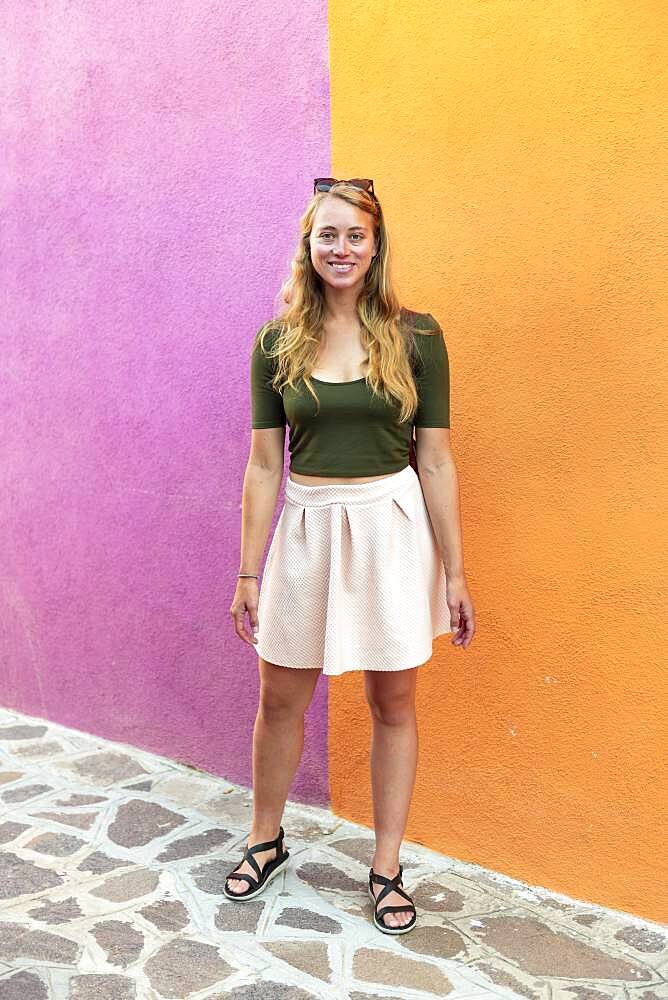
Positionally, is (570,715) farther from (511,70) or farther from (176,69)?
(176,69)

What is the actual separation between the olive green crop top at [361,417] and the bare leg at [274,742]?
603 millimetres

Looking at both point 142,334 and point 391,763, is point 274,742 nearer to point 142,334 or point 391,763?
point 391,763

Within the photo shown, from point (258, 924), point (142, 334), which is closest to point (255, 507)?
point (258, 924)

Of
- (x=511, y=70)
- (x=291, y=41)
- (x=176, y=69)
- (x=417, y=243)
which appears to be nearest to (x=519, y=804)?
(x=417, y=243)

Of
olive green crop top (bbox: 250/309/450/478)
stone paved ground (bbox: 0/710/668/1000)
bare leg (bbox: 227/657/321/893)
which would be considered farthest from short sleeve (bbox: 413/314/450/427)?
stone paved ground (bbox: 0/710/668/1000)

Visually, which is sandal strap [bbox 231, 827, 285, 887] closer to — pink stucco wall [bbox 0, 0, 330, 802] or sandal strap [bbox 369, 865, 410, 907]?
sandal strap [bbox 369, 865, 410, 907]

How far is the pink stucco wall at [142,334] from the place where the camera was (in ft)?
11.6

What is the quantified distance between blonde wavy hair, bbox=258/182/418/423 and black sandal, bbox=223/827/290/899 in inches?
53.1

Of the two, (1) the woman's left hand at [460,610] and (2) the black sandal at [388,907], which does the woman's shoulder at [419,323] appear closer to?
(1) the woman's left hand at [460,610]

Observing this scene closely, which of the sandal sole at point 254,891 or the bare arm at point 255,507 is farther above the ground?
the bare arm at point 255,507

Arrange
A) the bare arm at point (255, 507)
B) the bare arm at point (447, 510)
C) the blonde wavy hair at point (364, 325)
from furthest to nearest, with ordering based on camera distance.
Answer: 1. the bare arm at point (255, 507)
2. the bare arm at point (447, 510)
3. the blonde wavy hair at point (364, 325)

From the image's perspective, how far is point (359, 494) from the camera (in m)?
2.70

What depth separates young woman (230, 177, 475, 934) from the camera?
2689 millimetres

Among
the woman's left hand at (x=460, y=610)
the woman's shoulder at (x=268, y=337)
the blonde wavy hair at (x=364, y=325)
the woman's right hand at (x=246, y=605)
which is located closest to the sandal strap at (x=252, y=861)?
the woman's right hand at (x=246, y=605)
